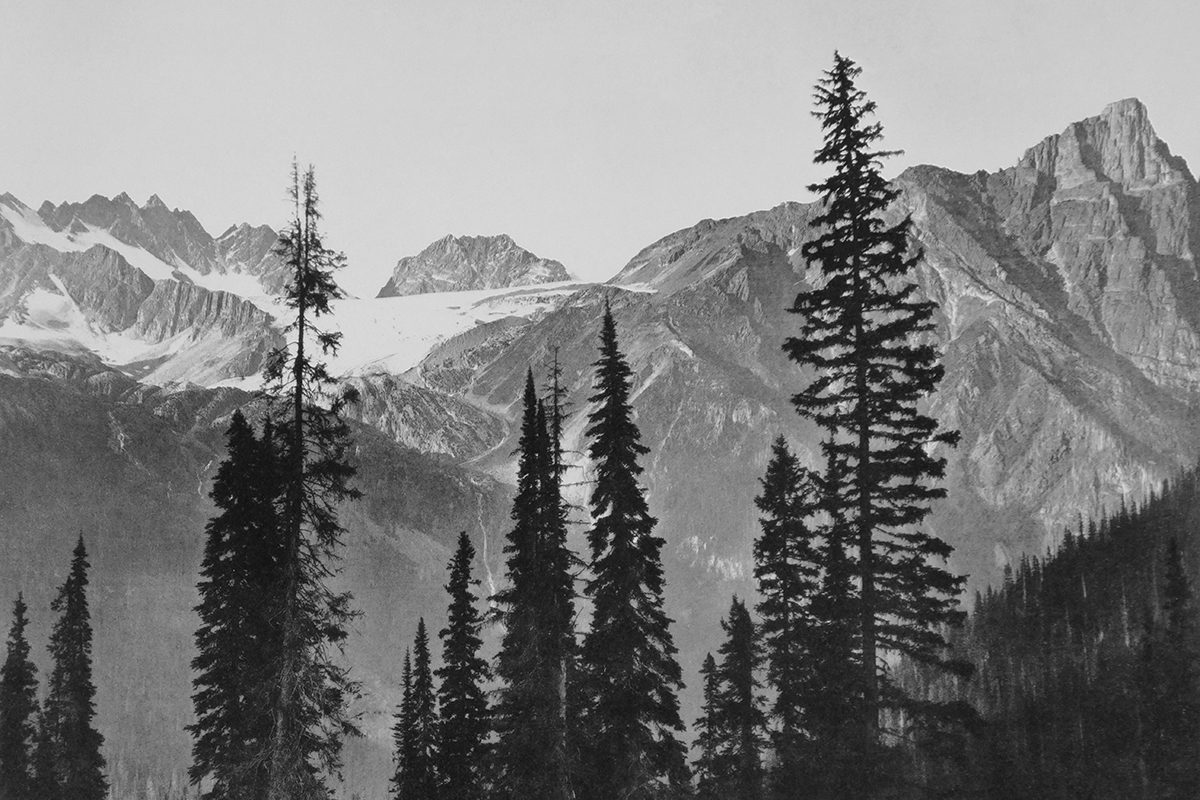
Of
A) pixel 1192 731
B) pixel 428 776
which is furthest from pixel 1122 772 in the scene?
pixel 428 776

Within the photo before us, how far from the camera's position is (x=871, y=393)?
965 inches

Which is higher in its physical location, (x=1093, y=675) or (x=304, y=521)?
(x=304, y=521)

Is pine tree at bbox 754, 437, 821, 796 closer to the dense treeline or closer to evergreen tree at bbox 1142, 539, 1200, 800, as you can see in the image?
the dense treeline

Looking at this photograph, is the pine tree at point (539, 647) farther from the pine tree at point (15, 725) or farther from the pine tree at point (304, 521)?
the pine tree at point (15, 725)

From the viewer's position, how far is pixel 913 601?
24688mm

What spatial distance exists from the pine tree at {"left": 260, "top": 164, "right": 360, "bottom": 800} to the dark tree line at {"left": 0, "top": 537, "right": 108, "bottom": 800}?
29352 mm

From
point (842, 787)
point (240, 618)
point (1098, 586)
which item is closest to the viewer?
point (842, 787)

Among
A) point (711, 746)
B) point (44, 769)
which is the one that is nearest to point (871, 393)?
point (711, 746)

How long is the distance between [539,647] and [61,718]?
33.3 metres

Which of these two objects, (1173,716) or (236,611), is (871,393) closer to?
(236,611)

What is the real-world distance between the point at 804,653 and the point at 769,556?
3.93 meters

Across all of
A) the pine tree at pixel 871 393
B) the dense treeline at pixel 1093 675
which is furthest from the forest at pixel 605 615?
the dense treeline at pixel 1093 675

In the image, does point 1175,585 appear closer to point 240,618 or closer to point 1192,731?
point 1192,731

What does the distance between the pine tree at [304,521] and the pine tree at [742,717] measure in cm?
1917
